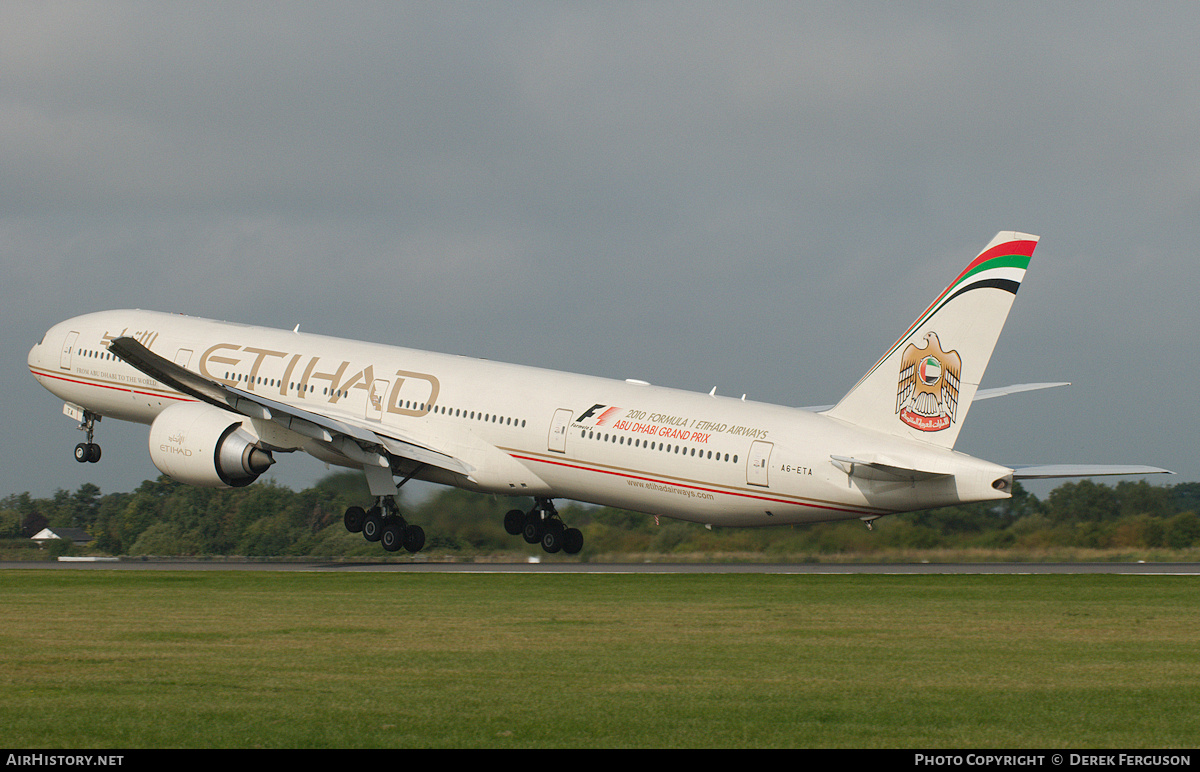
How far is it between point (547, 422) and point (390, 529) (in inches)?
250

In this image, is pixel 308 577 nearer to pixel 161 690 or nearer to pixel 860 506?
pixel 860 506

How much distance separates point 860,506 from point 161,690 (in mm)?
21635

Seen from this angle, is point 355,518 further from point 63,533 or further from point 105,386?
point 63,533

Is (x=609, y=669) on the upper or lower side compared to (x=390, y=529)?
lower

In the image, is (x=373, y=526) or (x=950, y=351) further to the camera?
(x=373, y=526)

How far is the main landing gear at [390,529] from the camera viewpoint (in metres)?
40.2

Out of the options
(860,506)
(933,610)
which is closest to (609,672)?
(933,610)

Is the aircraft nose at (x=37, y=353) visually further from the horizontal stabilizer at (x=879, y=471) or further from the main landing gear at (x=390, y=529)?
the horizontal stabilizer at (x=879, y=471)

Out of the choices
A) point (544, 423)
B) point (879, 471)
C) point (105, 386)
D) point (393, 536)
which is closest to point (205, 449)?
point (393, 536)

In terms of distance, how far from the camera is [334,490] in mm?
40719

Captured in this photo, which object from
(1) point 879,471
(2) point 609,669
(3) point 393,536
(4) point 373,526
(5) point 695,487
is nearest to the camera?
(2) point 609,669

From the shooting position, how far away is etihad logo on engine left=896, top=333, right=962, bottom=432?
3130cm

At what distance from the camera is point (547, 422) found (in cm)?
3784
